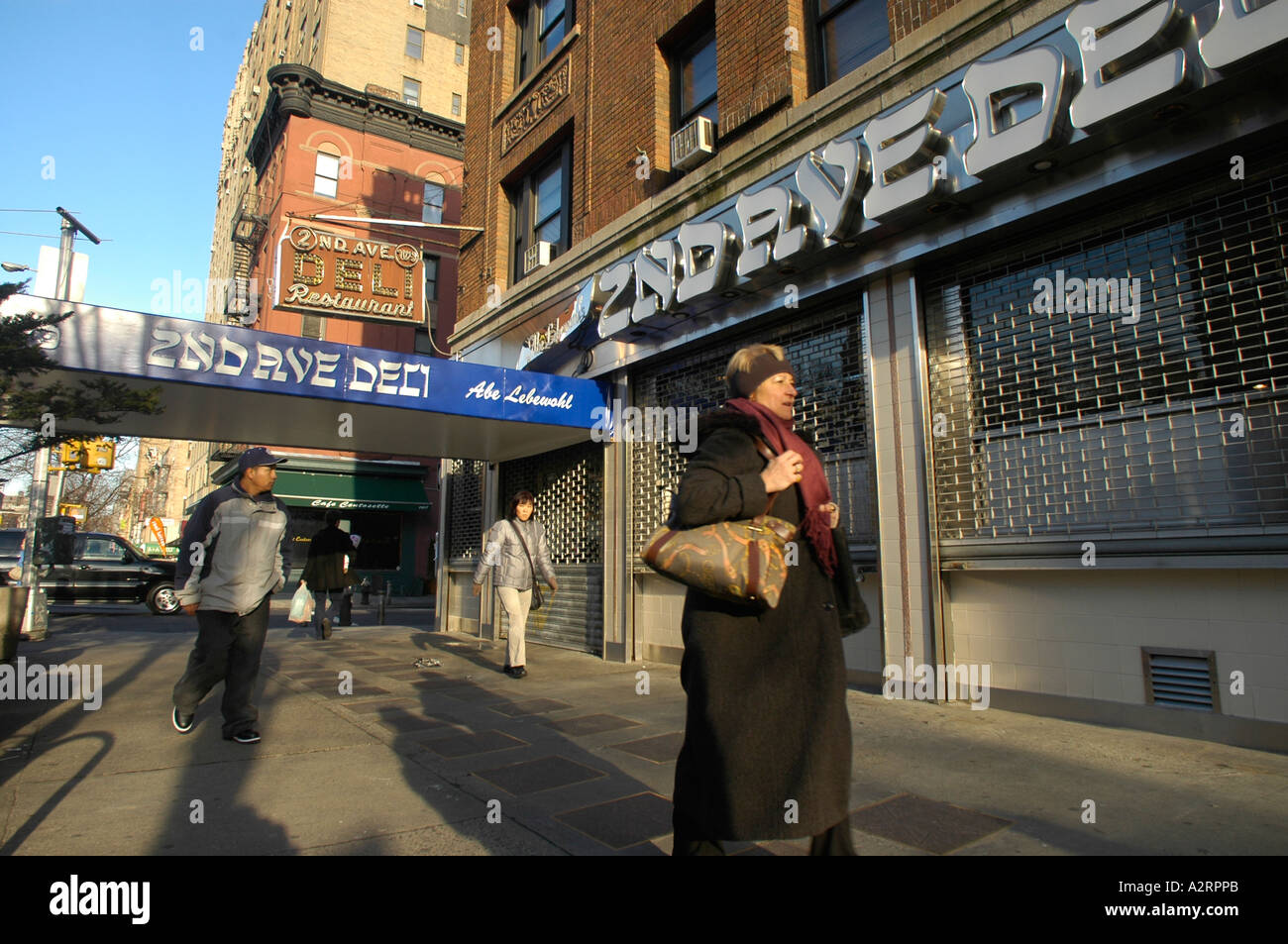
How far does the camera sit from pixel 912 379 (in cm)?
641

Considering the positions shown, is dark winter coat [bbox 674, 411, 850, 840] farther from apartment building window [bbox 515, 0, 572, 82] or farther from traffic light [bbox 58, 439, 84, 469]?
traffic light [bbox 58, 439, 84, 469]

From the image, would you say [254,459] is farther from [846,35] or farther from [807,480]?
[846,35]

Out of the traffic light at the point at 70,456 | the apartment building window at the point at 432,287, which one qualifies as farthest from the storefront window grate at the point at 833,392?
the apartment building window at the point at 432,287

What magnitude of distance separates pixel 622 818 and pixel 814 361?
5.14 meters

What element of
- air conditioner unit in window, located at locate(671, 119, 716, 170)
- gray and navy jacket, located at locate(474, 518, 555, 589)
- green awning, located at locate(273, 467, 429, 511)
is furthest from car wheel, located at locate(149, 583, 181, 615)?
air conditioner unit in window, located at locate(671, 119, 716, 170)

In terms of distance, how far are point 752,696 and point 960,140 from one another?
17.3ft

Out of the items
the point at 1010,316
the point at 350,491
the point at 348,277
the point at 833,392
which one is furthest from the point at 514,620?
the point at 350,491

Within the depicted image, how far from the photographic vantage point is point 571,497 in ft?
37.2

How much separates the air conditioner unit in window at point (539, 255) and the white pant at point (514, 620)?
596cm

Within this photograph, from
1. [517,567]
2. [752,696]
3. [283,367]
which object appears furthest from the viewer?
[517,567]

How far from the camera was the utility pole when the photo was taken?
11.0 m

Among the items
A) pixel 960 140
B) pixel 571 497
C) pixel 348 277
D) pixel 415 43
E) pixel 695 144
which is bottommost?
pixel 571 497
